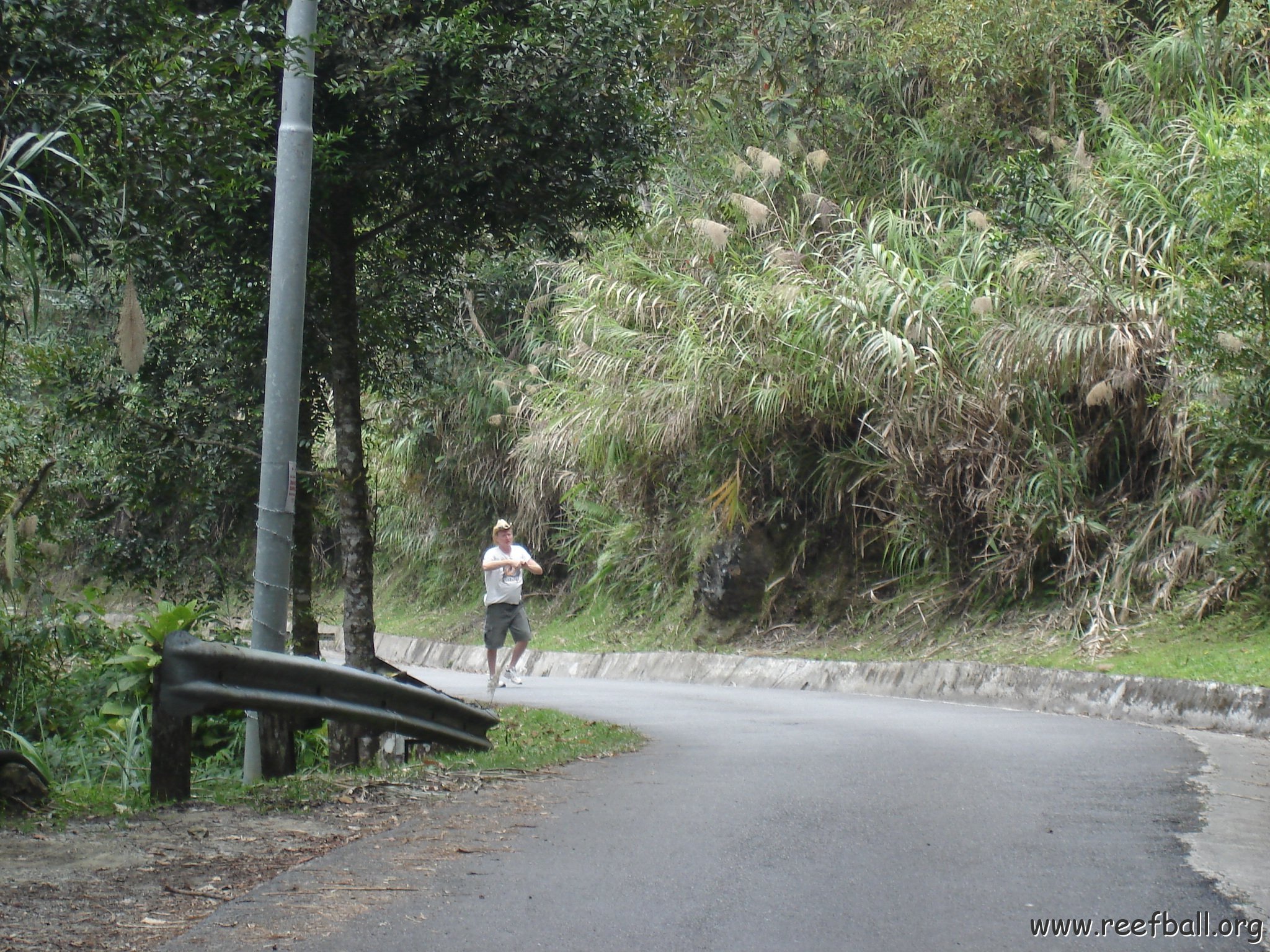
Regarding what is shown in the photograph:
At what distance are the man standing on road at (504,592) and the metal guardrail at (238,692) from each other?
8018 mm

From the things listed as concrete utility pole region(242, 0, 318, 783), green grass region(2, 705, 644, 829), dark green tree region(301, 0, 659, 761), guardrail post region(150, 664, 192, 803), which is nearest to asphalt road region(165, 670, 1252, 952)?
green grass region(2, 705, 644, 829)

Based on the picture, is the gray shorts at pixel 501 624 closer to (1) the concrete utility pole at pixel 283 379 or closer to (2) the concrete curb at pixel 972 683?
(2) the concrete curb at pixel 972 683

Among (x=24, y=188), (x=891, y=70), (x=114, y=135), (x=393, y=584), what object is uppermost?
(x=891, y=70)

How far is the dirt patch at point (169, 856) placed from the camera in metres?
4.54

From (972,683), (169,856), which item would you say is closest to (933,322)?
(972,683)

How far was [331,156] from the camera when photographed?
32.2 ft

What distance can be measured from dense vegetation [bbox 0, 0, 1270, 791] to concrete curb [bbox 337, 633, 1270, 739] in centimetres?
115

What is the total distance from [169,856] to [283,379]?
11.9 feet

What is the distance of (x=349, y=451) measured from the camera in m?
10.1

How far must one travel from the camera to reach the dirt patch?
4539 millimetres

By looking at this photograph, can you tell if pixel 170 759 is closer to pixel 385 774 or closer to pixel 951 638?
pixel 385 774

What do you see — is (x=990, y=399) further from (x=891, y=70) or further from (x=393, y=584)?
(x=393, y=584)

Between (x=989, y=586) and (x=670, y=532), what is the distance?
6.28 metres

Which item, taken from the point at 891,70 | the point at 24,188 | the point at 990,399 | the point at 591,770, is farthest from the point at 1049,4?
→ the point at 24,188
